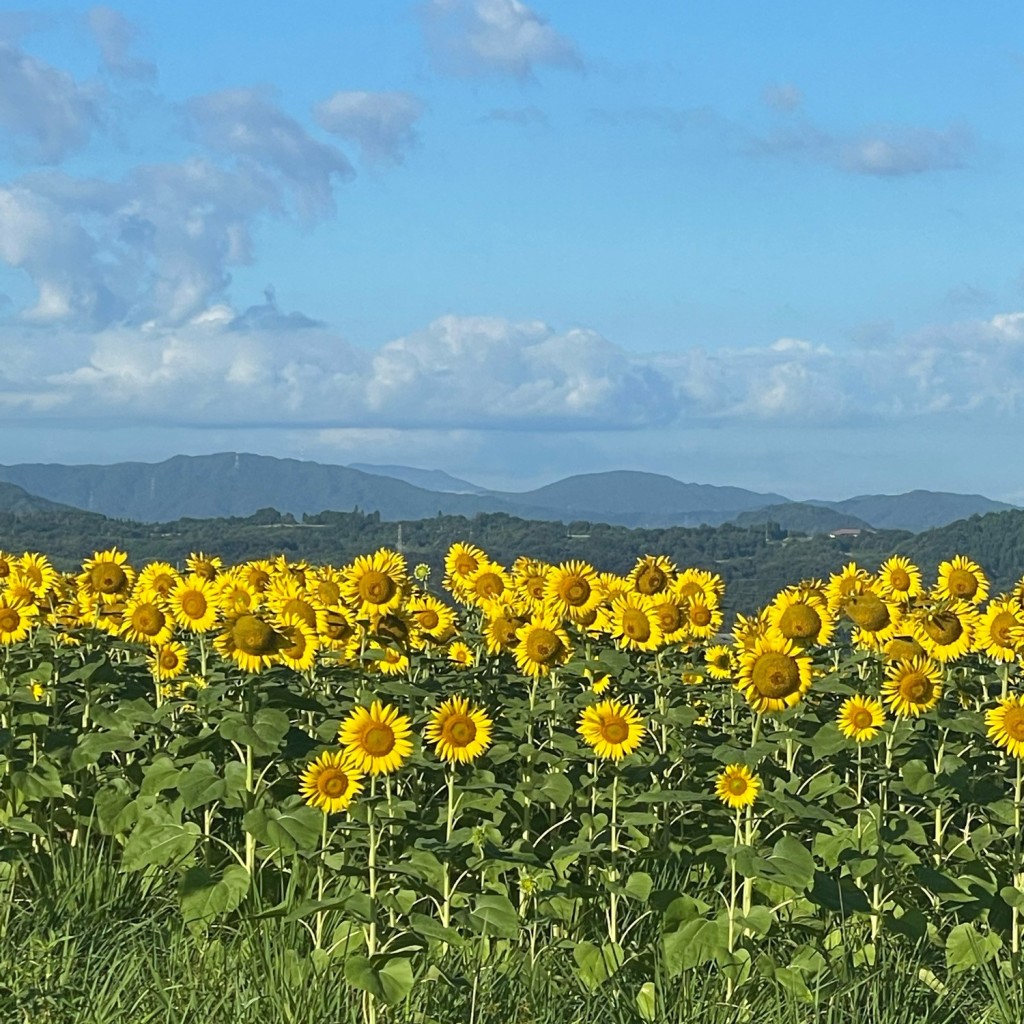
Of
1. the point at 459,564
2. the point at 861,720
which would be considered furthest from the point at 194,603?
the point at 861,720

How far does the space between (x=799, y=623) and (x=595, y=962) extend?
2178 millimetres

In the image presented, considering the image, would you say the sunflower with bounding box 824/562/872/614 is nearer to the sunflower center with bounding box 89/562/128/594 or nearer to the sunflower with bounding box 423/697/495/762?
the sunflower with bounding box 423/697/495/762

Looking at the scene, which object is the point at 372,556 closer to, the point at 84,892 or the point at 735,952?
the point at 84,892

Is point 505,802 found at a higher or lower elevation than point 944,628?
lower

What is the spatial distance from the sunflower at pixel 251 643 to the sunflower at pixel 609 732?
1425 millimetres

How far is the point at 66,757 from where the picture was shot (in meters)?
8.69

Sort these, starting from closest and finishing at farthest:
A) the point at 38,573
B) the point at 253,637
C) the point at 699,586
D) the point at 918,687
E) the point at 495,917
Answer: the point at 495,917 < the point at 253,637 < the point at 918,687 < the point at 699,586 < the point at 38,573

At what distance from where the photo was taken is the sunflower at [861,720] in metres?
8.06

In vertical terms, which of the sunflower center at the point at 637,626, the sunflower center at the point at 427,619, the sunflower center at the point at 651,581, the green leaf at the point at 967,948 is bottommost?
the green leaf at the point at 967,948

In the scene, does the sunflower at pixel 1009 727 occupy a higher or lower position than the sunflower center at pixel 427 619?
lower

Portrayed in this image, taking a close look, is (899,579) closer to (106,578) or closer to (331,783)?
(106,578)

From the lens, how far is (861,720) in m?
8.10

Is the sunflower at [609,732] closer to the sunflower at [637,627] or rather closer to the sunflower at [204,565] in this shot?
the sunflower at [637,627]

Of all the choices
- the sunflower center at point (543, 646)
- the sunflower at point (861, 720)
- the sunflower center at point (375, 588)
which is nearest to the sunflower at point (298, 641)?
the sunflower center at point (375, 588)
